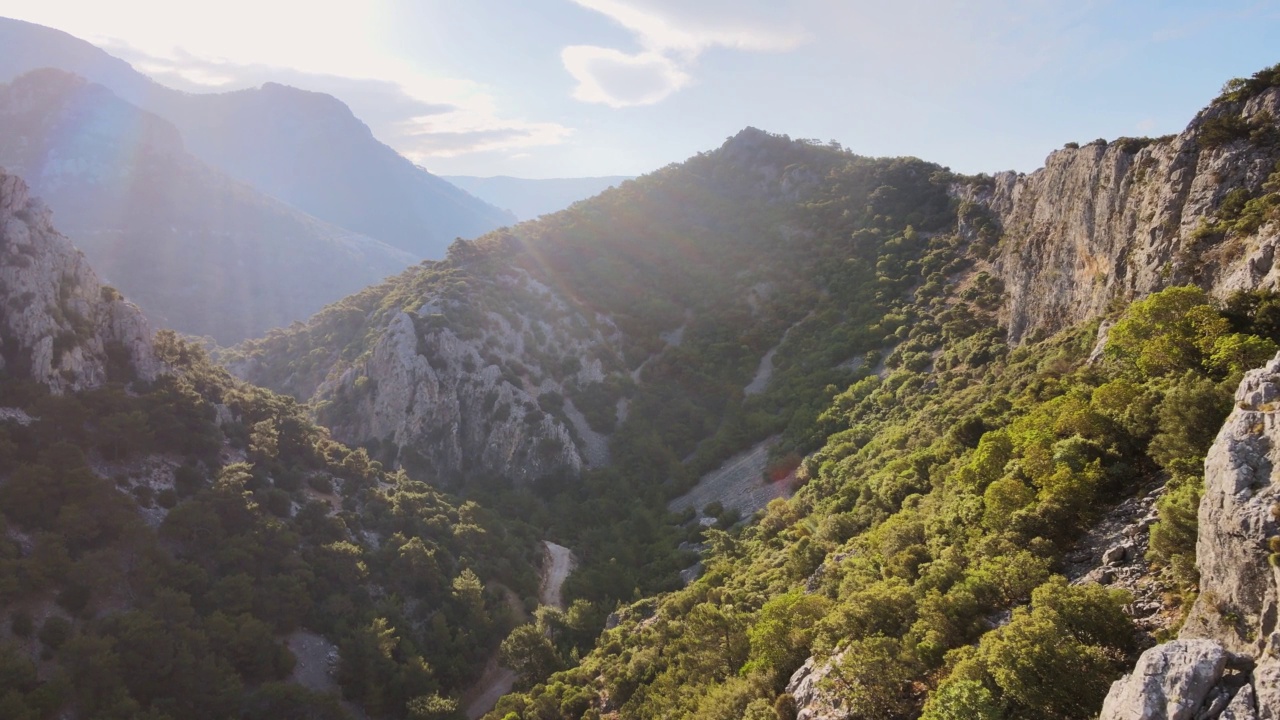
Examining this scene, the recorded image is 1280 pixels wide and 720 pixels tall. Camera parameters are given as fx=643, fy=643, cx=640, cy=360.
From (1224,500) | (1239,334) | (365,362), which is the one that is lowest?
(365,362)

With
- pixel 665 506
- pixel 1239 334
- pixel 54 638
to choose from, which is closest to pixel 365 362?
pixel 665 506

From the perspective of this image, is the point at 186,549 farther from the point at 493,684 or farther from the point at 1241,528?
the point at 1241,528

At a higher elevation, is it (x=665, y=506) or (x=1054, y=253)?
(x=1054, y=253)

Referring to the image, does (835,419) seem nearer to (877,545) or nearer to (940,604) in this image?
(877,545)

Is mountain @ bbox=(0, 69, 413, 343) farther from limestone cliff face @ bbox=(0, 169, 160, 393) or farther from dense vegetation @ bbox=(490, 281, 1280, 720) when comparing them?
dense vegetation @ bbox=(490, 281, 1280, 720)

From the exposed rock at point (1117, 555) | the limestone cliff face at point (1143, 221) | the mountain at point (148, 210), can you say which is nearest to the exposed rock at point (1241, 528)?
the exposed rock at point (1117, 555)
